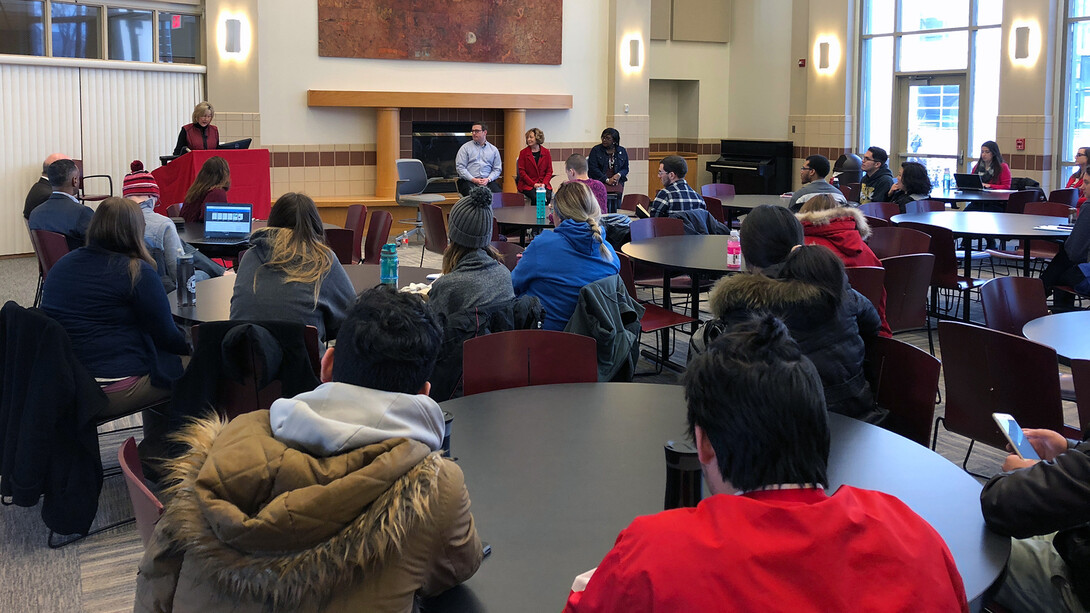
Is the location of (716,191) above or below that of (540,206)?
above

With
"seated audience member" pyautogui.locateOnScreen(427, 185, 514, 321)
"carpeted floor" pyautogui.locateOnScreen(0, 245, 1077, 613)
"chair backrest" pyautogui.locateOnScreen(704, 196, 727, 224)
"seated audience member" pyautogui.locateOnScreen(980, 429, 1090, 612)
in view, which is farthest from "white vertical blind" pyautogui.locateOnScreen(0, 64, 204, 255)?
"seated audience member" pyautogui.locateOnScreen(980, 429, 1090, 612)

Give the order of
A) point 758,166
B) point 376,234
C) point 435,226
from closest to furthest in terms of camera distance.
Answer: point 376,234, point 435,226, point 758,166

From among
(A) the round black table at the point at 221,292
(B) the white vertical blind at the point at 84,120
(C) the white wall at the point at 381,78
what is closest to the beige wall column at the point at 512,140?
(C) the white wall at the point at 381,78

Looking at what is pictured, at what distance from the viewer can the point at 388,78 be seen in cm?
1123

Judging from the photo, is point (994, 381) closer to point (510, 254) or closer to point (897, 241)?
point (510, 254)

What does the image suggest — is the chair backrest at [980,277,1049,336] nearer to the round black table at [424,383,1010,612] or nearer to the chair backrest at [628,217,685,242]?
the round black table at [424,383,1010,612]

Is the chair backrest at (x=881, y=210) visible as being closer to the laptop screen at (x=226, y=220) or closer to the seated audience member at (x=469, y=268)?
the laptop screen at (x=226, y=220)

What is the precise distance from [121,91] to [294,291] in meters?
7.61

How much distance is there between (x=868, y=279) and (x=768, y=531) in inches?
148

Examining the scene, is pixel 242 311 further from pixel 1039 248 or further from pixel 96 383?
pixel 1039 248

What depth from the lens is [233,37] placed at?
403 inches

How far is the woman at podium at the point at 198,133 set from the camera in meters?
8.77

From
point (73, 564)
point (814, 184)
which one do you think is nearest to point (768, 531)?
point (73, 564)

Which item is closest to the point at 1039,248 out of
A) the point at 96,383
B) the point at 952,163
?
the point at 952,163
